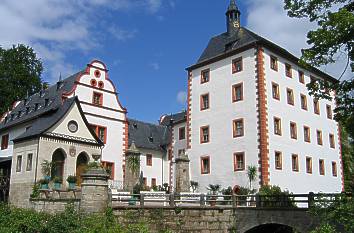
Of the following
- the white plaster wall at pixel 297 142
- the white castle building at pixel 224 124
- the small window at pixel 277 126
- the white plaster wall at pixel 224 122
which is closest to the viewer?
the white castle building at pixel 224 124

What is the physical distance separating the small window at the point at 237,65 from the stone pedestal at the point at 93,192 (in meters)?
16.9

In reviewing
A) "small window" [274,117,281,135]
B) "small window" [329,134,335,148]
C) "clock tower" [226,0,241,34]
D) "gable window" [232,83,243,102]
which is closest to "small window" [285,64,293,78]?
"gable window" [232,83,243,102]

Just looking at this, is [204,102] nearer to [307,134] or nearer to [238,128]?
[238,128]

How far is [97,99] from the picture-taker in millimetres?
38625

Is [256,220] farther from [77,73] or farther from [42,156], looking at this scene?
[77,73]

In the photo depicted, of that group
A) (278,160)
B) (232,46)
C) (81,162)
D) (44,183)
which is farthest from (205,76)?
(44,183)

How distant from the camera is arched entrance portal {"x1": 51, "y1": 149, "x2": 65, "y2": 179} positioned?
31.2 m

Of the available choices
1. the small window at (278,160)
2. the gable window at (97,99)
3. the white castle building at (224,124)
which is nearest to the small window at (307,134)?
the white castle building at (224,124)

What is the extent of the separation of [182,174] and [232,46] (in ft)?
38.5

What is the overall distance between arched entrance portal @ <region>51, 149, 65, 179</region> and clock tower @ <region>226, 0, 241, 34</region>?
18534 mm

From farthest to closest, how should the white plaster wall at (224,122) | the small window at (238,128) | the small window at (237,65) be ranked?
the small window at (237,65), the small window at (238,128), the white plaster wall at (224,122)

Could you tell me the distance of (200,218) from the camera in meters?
23.3

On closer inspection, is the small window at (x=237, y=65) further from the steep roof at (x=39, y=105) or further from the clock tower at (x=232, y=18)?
the steep roof at (x=39, y=105)

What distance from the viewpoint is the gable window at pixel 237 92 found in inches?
1350
